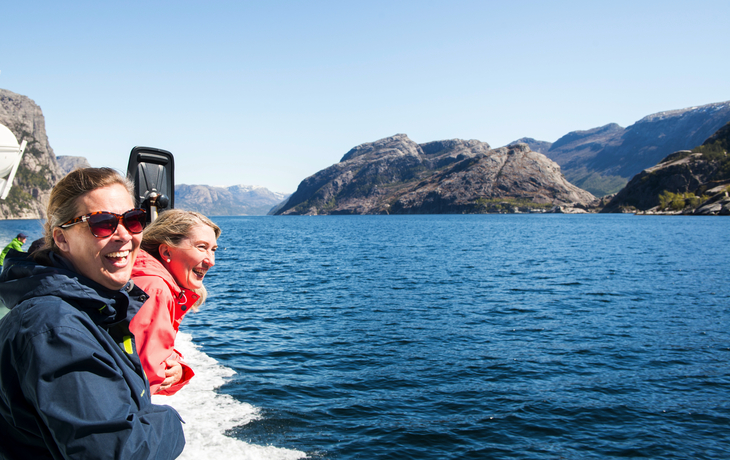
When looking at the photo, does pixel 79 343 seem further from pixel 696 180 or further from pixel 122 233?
pixel 696 180

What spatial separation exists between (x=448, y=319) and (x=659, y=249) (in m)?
45.7

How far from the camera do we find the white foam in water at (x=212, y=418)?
30.7ft

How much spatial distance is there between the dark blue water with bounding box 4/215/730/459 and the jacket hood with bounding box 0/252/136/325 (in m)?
8.74

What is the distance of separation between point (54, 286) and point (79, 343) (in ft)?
1.19

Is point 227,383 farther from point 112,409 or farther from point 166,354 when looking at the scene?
point 112,409

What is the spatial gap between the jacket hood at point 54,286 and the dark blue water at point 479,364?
8.74m

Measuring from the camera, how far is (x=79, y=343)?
203 centimetres

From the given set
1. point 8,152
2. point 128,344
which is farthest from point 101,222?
point 8,152

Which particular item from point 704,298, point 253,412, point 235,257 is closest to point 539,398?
point 253,412

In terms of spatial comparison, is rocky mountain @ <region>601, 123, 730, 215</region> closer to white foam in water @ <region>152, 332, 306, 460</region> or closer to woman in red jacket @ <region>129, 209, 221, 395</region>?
white foam in water @ <region>152, 332, 306, 460</region>

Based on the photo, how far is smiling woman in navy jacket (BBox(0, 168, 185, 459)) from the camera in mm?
1990

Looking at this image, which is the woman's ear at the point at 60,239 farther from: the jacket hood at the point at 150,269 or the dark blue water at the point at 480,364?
the dark blue water at the point at 480,364

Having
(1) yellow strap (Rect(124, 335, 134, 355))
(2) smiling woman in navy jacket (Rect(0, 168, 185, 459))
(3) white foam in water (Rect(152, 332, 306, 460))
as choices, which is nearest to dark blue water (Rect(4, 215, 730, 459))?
(3) white foam in water (Rect(152, 332, 306, 460))

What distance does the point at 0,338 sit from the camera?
2.06m
